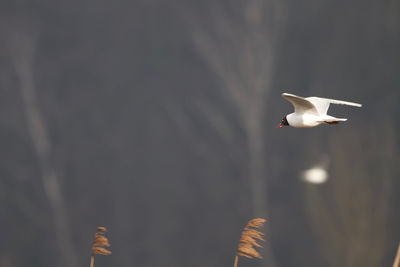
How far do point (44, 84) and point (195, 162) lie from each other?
57.6 inches

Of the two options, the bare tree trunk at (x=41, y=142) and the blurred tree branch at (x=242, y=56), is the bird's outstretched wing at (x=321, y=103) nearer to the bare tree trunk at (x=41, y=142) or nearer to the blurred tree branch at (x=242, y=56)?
the blurred tree branch at (x=242, y=56)

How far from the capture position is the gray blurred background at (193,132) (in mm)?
4273

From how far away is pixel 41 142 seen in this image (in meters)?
4.55

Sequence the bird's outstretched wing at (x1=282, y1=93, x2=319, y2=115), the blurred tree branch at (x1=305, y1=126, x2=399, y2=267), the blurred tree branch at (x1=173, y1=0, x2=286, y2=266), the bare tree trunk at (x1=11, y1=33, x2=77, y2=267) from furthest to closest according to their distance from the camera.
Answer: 1. the blurred tree branch at (x1=173, y1=0, x2=286, y2=266)
2. the bare tree trunk at (x1=11, y1=33, x2=77, y2=267)
3. the blurred tree branch at (x1=305, y1=126, x2=399, y2=267)
4. the bird's outstretched wing at (x1=282, y1=93, x2=319, y2=115)

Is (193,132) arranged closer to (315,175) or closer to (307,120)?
(315,175)

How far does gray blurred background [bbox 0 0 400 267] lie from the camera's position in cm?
427

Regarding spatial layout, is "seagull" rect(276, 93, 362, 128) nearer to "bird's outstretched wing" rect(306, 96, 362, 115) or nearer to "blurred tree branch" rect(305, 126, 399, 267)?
"bird's outstretched wing" rect(306, 96, 362, 115)

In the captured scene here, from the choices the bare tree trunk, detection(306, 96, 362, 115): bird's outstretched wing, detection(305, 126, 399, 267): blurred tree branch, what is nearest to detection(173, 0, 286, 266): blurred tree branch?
detection(305, 126, 399, 267): blurred tree branch

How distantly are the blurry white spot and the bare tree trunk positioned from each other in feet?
6.57

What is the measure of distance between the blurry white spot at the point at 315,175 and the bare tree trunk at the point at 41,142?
6.57 ft

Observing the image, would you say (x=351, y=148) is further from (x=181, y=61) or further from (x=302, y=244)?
(x=181, y=61)

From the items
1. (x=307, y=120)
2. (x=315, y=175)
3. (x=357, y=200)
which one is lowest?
(x=307, y=120)

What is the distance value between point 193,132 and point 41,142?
1.30 meters

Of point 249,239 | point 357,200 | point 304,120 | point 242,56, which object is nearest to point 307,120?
point 304,120
